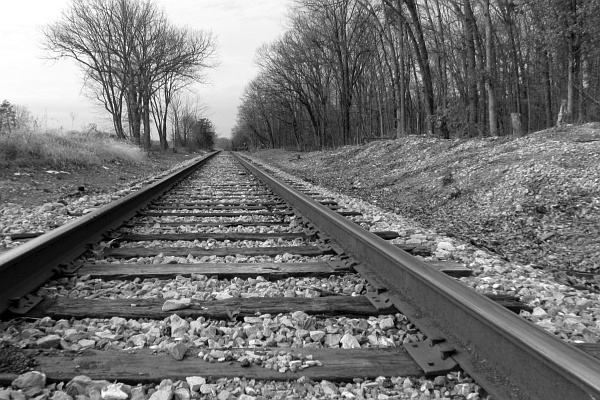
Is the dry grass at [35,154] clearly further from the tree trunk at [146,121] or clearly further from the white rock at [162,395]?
the tree trunk at [146,121]

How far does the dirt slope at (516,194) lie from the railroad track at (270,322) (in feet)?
6.23

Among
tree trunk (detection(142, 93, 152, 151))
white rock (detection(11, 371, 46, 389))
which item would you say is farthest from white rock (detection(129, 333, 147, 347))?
tree trunk (detection(142, 93, 152, 151))

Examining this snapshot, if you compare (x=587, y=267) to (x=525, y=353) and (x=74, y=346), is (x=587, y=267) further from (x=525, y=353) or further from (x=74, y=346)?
(x=74, y=346)

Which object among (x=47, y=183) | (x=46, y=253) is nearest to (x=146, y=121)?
(x=47, y=183)

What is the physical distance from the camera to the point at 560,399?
1.36m

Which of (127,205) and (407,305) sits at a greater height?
(127,205)

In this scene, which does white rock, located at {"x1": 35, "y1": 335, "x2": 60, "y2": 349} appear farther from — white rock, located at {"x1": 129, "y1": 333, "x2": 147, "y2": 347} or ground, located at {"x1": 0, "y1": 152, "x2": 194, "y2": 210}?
ground, located at {"x1": 0, "y1": 152, "x2": 194, "y2": 210}

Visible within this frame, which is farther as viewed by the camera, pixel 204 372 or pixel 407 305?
pixel 407 305

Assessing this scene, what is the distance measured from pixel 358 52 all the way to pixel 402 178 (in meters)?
→ 20.9

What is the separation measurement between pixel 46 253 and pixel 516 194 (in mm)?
5730

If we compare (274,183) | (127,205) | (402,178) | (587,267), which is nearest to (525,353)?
(587,267)

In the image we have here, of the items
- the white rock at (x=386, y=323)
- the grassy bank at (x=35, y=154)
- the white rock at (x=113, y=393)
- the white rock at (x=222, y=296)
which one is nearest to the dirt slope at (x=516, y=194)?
the white rock at (x=386, y=323)

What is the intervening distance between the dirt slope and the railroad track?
1898 millimetres

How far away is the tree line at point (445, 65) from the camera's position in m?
15.7
